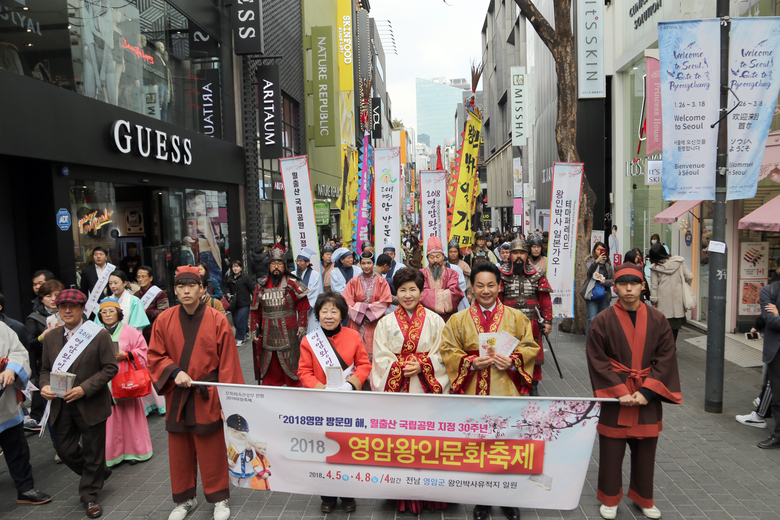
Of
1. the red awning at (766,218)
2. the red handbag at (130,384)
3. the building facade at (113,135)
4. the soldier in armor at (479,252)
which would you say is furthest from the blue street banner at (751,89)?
the building facade at (113,135)

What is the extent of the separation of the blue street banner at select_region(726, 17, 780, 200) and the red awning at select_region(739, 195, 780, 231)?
6.96 feet

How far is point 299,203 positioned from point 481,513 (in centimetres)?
622

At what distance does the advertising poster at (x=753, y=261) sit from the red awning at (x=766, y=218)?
1.34 m

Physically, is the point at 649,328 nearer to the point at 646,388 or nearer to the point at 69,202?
the point at 646,388

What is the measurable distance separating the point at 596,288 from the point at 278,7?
17011 millimetres


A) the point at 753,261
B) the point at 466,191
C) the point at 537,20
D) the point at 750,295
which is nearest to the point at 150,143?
the point at 466,191

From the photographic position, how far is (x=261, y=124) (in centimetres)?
1728

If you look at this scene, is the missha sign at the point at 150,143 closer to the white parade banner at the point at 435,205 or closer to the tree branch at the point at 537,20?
the white parade banner at the point at 435,205

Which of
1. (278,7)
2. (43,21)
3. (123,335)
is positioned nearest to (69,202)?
(43,21)

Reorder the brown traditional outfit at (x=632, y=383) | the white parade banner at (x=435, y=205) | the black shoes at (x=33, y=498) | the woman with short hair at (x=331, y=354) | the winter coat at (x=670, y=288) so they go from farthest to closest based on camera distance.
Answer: the white parade banner at (x=435, y=205) → the winter coat at (x=670, y=288) → the black shoes at (x=33, y=498) → the woman with short hair at (x=331, y=354) → the brown traditional outfit at (x=632, y=383)

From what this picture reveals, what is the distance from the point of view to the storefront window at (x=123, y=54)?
25.7 ft

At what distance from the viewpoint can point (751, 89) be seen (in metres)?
5.90

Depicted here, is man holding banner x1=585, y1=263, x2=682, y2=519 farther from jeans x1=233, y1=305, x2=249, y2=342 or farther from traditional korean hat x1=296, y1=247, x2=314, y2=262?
jeans x1=233, y1=305, x2=249, y2=342

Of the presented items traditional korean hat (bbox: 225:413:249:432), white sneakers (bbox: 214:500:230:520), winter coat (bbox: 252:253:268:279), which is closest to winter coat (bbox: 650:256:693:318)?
traditional korean hat (bbox: 225:413:249:432)
